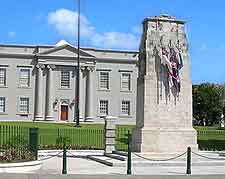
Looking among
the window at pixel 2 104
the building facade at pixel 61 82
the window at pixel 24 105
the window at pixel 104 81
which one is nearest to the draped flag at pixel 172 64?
the building facade at pixel 61 82

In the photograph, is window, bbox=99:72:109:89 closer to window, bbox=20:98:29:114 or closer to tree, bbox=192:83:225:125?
window, bbox=20:98:29:114

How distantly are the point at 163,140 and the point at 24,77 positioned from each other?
54.0 meters

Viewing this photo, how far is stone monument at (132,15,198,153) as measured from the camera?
24047 millimetres

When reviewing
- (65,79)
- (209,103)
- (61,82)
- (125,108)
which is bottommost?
(125,108)

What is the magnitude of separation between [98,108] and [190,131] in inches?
2141

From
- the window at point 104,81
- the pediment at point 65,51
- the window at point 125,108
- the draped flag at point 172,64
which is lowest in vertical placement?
the window at point 125,108

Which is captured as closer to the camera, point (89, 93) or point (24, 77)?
point (24, 77)

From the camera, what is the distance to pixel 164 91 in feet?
80.0

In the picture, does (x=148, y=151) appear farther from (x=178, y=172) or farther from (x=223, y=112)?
(x=223, y=112)

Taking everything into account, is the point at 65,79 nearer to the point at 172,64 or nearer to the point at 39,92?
the point at 39,92

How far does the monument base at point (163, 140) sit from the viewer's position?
23797 millimetres

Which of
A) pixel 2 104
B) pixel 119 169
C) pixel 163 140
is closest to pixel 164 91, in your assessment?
pixel 163 140

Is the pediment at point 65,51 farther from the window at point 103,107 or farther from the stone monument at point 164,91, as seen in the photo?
the stone monument at point 164,91

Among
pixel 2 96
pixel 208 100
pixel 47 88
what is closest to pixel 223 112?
pixel 208 100
